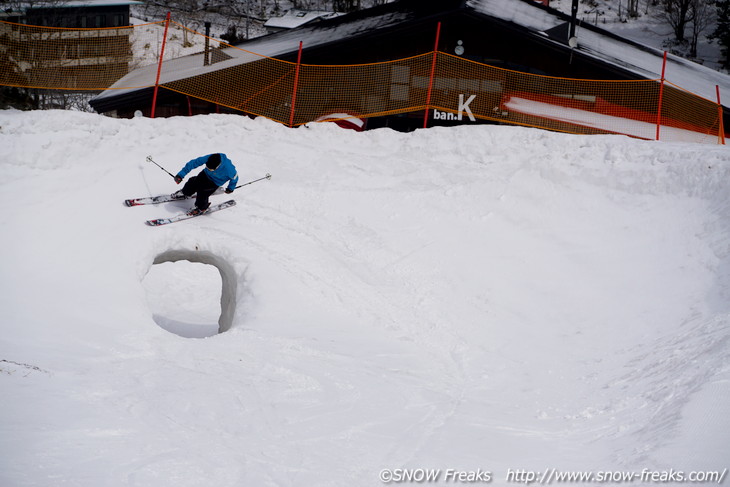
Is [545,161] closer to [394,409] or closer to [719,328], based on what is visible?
[719,328]

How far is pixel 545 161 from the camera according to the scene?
43.9 feet

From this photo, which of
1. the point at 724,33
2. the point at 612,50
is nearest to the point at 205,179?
the point at 612,50

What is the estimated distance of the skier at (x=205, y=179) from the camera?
11745 millimetres

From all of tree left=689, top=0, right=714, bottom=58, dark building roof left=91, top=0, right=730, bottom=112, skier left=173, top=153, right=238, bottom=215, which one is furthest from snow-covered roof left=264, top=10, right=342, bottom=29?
skier left=173, top=153, right=238, bottom=215

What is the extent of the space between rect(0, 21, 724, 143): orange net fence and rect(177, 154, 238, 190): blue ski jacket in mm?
3177

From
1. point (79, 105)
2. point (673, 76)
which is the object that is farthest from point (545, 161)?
point (79, 105)

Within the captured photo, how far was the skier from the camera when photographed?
1175 cm

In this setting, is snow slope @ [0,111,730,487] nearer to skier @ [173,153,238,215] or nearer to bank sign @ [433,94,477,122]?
skier @ [173,153,238,215]

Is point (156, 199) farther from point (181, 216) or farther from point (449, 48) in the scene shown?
point (449, 48)

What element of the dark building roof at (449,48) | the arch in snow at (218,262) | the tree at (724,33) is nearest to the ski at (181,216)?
the arch in snow at (218,262)

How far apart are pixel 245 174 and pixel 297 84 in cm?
283

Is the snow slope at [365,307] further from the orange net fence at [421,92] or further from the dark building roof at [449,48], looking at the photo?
the dark building roof at [449,48]

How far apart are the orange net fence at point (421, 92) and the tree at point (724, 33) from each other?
2269 centimetres

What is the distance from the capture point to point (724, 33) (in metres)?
37.3
